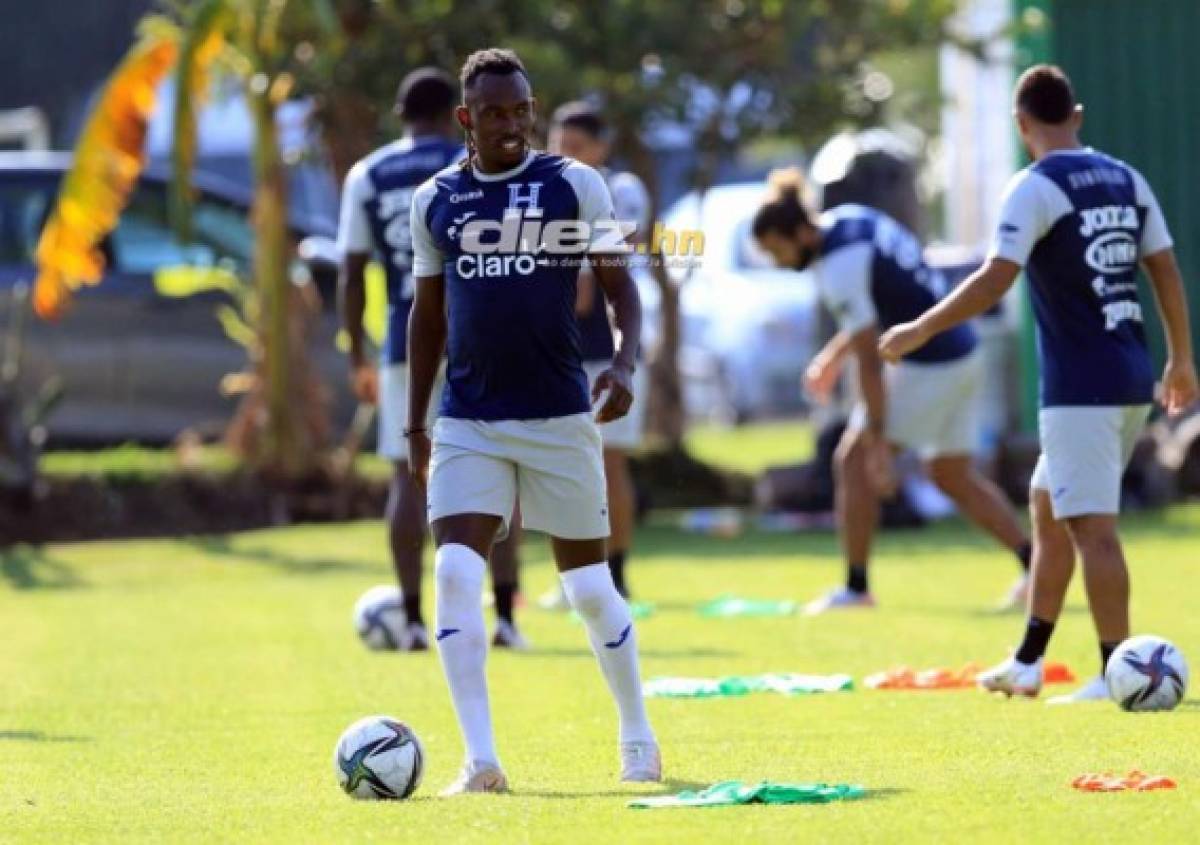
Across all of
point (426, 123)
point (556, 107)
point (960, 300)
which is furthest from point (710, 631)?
point (556, 107)

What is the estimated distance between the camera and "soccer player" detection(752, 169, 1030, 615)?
1381cm

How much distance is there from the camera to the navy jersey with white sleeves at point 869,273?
1380cm

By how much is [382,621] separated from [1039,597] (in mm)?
3469

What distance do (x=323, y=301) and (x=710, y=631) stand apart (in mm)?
10135

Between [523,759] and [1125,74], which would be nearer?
[523,759]

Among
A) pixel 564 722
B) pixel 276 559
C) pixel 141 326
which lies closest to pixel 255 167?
pixel 141 326

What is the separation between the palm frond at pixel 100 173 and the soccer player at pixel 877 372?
7.91m

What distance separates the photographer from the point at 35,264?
72.8 ft

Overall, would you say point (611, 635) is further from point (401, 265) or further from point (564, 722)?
point (401, 265)

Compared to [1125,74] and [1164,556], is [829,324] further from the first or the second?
[1164,556]

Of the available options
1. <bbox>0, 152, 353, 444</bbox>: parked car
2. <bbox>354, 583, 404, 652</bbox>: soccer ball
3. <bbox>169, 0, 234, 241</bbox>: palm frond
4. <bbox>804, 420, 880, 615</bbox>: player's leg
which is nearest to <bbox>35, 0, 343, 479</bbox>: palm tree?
<bbox>169, 0, 234, 241</bbox>: palm frond

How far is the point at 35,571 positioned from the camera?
1828 cm

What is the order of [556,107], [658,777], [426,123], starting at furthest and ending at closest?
[556,107], [426,123], [658,777]

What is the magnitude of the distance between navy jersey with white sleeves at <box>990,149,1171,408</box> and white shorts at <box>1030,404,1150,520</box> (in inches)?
1.8
